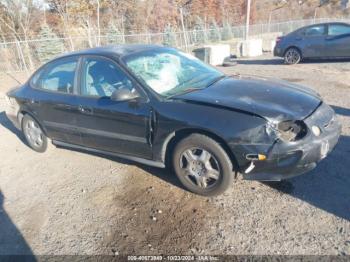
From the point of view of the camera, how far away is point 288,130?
3.08 m

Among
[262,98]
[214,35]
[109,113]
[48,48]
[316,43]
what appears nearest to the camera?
[262,98]

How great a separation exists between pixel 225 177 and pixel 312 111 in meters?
1.14

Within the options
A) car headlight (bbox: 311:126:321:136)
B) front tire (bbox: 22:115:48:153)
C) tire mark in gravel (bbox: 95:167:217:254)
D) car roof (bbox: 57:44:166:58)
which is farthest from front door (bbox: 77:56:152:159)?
car headlight (bbox: 311:126:321:136)

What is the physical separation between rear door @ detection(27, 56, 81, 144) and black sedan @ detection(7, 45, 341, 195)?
2 centimetres

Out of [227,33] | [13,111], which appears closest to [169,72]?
[13,111]

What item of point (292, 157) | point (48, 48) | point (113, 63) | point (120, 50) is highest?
point (120, 50)

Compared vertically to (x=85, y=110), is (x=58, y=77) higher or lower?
higher

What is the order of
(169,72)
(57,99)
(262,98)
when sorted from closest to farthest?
(262,98) → (169,72) → (57,99)

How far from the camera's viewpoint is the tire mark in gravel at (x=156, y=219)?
9.37 feet

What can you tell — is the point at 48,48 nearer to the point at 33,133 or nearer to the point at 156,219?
the point at 33,133

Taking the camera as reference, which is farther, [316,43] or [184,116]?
[316,43]

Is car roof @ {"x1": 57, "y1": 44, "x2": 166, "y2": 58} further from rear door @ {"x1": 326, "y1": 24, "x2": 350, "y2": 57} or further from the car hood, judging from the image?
rear door @ {"x1": 326, "y1": 24, "x2": 350, "y2": 57}

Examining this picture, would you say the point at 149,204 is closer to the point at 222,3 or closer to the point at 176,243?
the point at 176,243

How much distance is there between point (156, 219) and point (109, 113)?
1429 millimetres
